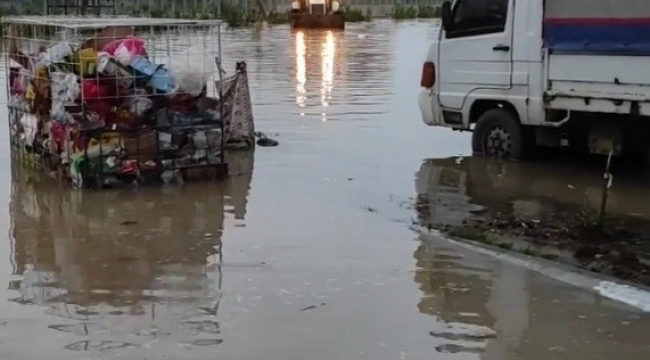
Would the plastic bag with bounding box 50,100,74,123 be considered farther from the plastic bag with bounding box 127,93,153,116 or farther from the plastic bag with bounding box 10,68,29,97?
the plastic bag with bounding box 10,68,29,97

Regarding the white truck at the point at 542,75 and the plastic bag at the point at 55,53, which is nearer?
the plastic bag at the point at 55,53

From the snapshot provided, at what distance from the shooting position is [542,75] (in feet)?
37.6

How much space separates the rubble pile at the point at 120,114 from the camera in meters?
10.2

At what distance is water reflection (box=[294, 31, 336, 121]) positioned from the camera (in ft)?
63.3

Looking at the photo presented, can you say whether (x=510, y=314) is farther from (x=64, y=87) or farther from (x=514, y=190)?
(x=64, y=87)

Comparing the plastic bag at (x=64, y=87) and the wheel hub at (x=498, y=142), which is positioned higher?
the plastic bag at (x=64, y=87)

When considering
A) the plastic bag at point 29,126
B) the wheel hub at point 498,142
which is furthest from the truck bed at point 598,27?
the plastic bag at point 29,126

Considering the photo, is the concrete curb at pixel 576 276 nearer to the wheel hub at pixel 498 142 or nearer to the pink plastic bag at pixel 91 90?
the pink plastic bag at pixel 91 90

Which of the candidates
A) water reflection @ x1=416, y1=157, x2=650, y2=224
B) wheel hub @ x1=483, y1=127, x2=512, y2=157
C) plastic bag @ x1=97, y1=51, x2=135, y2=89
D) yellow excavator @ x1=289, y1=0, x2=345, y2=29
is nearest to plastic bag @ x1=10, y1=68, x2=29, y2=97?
plastic bag @ x1=97, y1=51, x2=135, y2=89

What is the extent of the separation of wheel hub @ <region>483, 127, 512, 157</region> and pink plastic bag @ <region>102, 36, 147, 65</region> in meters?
4.16

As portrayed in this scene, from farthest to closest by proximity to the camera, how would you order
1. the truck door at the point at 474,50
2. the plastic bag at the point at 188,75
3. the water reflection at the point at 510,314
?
the truck door at the point at 474,50 → the plastic bag at the point at 188,75 → the water reflection at the point at 510,314

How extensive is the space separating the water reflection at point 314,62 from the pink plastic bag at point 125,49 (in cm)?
567

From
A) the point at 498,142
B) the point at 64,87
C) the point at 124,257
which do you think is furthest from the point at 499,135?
the point at 124,257

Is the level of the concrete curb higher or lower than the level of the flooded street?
higher
